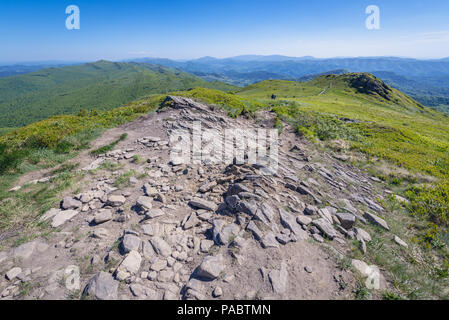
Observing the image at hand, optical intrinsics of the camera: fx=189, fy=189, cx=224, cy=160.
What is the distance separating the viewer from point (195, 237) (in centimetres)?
637

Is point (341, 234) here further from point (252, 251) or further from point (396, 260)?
point (252, 251)

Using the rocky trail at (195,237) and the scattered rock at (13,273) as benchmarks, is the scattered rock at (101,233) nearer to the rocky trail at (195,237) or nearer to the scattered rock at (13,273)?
the rocky trail at (195,237)

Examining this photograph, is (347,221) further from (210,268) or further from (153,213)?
(153,213)

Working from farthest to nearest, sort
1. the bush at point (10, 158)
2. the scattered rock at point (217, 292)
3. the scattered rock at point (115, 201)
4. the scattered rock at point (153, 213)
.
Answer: the bush at point (10, 158)
the scattered rock at point (115, 201)
the scattered rock at point (153, 213)
the scattered rock at point (217, 292)

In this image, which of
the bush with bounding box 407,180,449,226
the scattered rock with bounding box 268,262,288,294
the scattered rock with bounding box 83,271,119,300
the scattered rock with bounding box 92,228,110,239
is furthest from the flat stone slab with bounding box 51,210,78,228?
the bush with bounding box 407,180,449,226

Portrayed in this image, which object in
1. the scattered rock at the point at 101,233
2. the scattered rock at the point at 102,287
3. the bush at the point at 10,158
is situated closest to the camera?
the scattered rock at the point at 102,287

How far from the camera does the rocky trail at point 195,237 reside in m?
4.97

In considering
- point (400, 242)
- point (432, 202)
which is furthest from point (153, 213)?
point (432, 202)

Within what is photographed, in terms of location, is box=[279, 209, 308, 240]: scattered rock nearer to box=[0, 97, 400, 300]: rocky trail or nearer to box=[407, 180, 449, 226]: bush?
box=[0, 97, 400, 300]: rocky trail

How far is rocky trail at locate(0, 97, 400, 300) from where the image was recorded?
497cm

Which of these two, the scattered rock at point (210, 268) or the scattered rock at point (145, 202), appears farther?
the scattered rock at point (145, 202)

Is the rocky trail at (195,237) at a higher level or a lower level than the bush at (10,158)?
lower

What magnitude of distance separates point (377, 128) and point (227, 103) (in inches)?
875

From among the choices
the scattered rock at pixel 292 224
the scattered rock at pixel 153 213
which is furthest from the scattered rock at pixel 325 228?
the scattered rock at pixel 153 213
